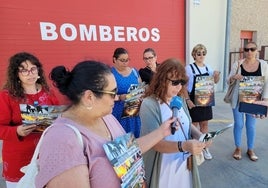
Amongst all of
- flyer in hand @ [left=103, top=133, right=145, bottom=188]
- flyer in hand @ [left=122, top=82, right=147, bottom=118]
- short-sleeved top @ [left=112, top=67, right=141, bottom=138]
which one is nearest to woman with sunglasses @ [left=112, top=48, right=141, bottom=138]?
short-sleeved top @ [left=112, top=67, right=141, bottom=138]

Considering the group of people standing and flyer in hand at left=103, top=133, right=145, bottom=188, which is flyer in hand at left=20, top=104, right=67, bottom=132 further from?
flyer in hand at left=103, top=133, right=145, bottom=188

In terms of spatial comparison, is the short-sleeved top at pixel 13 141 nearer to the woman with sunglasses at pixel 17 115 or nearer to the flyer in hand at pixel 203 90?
the woman with sunglasses at pixel 17 115

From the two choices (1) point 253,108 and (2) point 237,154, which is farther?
(2) point 237,154

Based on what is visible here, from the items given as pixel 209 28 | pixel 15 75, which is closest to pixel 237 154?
pixel 15 75

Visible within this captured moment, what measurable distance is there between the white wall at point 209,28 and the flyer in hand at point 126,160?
22.0ft

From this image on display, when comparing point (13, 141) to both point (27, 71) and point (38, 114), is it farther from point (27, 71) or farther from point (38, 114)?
point (27, 71)

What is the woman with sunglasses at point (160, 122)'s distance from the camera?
1812mm

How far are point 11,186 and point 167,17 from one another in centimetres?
631

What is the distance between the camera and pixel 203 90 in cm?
357

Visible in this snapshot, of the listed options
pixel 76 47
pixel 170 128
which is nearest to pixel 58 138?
pixel 170 128

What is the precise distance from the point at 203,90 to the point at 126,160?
2605mm

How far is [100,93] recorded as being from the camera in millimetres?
1155

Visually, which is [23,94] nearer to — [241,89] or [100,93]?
[100,93]

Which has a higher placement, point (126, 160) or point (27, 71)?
point (27, 71)
